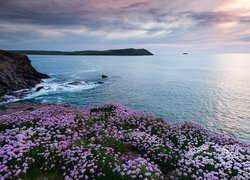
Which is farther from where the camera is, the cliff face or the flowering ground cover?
the cliff face

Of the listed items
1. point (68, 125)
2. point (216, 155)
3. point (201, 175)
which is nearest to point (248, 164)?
point (216, 155)

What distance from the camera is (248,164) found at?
812 cm

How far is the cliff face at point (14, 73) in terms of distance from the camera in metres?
48.5

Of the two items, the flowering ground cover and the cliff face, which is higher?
the flowering ground cover

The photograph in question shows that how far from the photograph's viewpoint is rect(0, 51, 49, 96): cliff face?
48550mm

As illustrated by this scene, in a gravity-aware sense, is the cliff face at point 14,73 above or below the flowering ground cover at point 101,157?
below

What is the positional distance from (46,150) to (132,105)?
31.4 meters

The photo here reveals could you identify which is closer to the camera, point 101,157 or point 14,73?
point 101,157

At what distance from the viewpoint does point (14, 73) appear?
2127 inches

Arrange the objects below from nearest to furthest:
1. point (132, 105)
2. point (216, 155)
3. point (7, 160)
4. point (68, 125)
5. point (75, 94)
Answer: 1. point (7, 160)
2. point (216, 155)
3. point (68, 125)
4. point (132, 105)
5. point (75, 94)

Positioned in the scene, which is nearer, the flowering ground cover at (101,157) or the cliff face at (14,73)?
the flowering ground cover at (101,157)

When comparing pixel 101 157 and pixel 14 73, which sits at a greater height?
pixel 101 157

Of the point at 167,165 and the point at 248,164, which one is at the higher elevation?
the point at 248,164

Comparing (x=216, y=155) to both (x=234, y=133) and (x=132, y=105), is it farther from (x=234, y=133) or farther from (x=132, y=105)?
(x=132, y=105)
